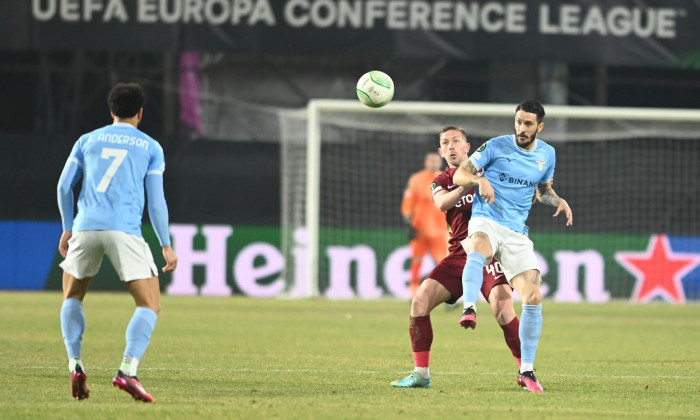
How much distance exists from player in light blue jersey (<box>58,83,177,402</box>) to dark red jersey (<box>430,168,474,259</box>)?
2.40 meters

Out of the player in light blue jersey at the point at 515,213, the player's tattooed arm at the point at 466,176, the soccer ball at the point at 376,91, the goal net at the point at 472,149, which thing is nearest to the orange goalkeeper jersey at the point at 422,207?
the goal net at the point at 472,149

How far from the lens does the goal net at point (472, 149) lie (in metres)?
21.5

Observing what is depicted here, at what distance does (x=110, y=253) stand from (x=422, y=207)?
1195 cm

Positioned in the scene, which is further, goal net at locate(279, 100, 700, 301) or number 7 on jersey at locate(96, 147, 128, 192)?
goal net at locate(279, 100, 700, 301)

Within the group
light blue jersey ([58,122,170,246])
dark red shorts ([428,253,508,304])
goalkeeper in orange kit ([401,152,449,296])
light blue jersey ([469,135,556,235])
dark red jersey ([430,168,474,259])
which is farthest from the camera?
goalkeeper in orange kit ([401,152,449,296])

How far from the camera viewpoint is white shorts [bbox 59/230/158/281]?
284 inches

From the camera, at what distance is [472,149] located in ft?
74.0

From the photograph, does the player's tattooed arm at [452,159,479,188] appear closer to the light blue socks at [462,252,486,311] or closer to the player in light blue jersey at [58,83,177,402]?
the light blue socks at [462,252,486,311]

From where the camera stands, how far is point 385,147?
22.6 metres

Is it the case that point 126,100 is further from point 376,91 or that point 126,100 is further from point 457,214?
point 376,91

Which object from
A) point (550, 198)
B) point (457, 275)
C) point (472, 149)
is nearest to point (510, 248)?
point (457, 275)

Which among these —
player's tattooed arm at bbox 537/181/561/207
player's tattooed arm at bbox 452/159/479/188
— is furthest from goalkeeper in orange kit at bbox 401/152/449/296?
player's tattooed arm at bbox 452/159/479/188

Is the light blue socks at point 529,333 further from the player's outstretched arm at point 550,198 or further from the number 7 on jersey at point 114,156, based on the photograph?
the number 7 on jersey at point 114,156

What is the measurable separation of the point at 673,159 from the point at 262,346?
12.5m
